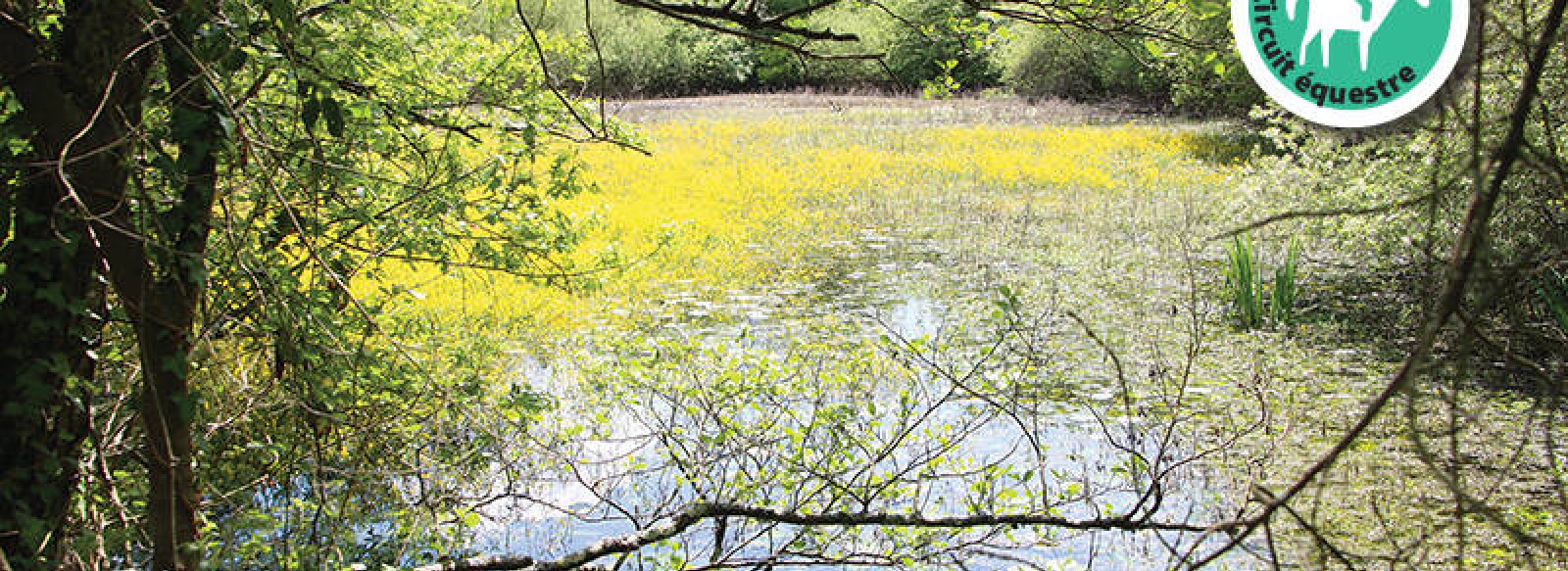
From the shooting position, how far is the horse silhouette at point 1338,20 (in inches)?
336

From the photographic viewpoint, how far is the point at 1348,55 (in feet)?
30.0

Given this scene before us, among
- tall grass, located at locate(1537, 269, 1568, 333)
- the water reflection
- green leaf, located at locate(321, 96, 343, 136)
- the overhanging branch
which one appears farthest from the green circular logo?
green leaf, located at locate(321, 96, 343, 136)

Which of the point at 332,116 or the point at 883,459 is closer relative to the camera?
the point at 332,116

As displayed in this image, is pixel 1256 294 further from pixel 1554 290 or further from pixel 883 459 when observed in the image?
pixel 883 459

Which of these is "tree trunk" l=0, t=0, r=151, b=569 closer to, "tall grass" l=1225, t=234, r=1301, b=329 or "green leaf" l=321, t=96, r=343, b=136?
"green leaf" l=321, t=96, r=343, b=136

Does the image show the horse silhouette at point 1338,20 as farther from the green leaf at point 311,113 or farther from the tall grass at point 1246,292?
the green leaf at point 311,113

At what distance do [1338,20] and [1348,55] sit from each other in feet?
0.95

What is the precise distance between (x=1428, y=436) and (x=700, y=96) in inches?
1288

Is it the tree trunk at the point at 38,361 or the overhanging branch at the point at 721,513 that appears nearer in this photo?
the tree trunk at the point at 38,361

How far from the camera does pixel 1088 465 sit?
639 centimetres

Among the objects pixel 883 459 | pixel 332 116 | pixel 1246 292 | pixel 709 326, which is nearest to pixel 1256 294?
pixel 1246 292

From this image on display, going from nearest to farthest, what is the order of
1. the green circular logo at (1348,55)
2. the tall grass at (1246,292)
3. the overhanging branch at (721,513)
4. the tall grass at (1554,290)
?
the overhanging branch at (721,513) → the tall grass at (1554,290) → the green circular logo at (1348,55) → the tall grass at (1246,292)

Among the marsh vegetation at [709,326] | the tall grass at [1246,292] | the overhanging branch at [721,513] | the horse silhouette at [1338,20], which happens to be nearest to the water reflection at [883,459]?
the marsh vegetation at [709,326]

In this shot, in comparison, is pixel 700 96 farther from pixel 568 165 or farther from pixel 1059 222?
pixel 568 165
